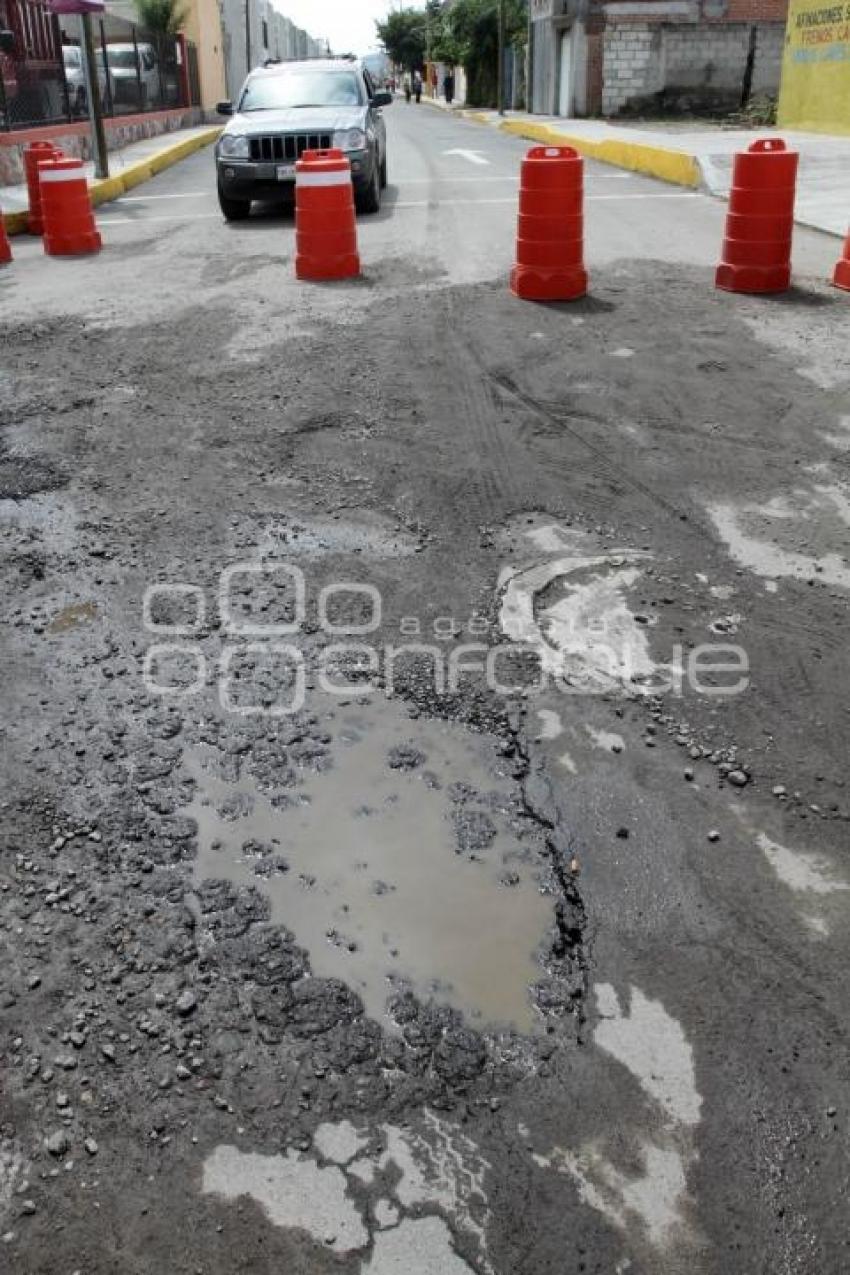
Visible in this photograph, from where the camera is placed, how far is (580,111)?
113 ft

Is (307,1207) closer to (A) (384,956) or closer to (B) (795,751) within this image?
(A) (384,956)

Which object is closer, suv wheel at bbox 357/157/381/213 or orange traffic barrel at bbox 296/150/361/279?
orange traffic barrel at bbox 296/150/361/279

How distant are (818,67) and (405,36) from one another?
78511 mm

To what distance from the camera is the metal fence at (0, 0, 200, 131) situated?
18.7m

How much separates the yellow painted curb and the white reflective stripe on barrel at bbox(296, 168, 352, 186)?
889 cm

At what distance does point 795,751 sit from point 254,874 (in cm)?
177

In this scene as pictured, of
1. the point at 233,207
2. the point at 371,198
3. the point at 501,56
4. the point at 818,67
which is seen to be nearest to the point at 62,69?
the point at 233,207

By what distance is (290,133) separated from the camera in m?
12.8

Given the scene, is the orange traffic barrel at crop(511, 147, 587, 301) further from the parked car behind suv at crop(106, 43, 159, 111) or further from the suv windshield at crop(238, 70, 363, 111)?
the parked car behind suv at crop(106, 43, 159, 111)

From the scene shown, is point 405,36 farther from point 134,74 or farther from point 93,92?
point 93,92

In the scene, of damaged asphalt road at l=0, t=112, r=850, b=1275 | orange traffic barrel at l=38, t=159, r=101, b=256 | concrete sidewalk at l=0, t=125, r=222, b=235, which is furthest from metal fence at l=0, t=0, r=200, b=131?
damaged asphalt road at l=0, t=112, r=850, b=1275

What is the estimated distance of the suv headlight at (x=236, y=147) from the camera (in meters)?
12.8

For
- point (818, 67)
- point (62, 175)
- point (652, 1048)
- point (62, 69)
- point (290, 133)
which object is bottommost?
point (652, 1048)

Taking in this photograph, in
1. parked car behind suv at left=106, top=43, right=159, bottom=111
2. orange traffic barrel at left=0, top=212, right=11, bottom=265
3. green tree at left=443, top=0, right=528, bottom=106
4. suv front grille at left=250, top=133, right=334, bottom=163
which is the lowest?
orange traffic barrel at left=0, top=212, right=11, bottom=265
